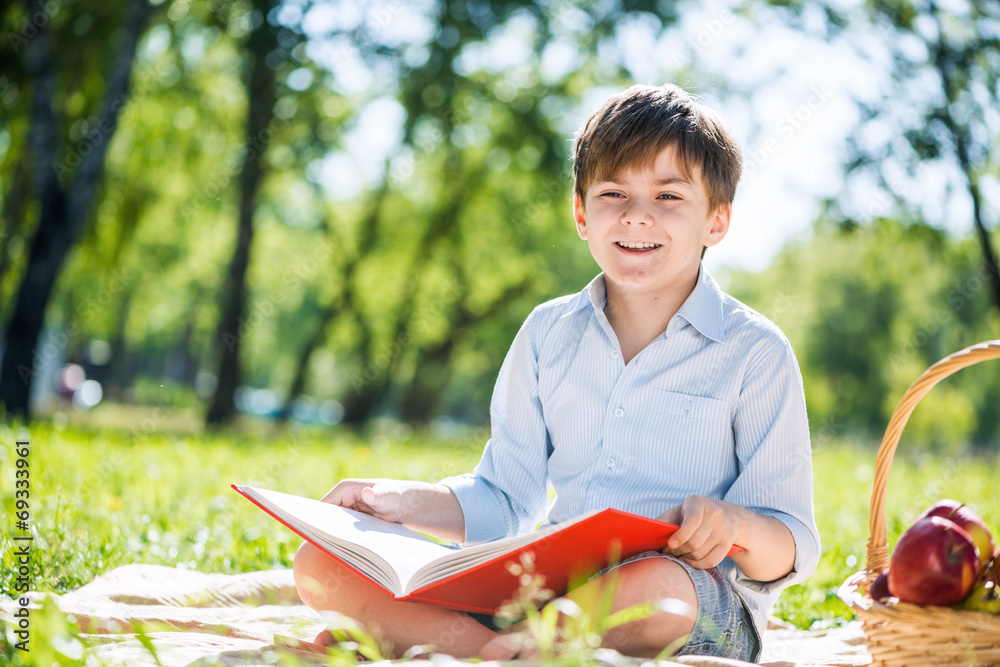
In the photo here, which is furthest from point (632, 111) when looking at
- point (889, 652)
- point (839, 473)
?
point (839, 473)

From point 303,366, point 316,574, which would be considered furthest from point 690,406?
point 303,366

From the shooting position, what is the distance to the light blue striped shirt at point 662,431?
6.81 feet

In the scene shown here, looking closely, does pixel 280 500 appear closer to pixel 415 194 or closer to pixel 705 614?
pixel 705 614

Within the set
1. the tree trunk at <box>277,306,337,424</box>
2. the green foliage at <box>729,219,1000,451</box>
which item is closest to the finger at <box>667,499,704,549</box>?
the tree trunk at <box>277,306,337,424</box>

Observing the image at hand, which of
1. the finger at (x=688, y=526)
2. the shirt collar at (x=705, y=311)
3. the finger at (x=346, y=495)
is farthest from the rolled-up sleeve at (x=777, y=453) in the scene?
the finger at (x=346, y=495)

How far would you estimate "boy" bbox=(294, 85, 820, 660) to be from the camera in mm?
1909

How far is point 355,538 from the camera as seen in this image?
Result: 1.86m

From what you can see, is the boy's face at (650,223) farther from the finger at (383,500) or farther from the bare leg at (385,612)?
the bare leg at (385,612)

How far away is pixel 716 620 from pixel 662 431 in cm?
48

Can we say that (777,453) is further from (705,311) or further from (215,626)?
(215,626)

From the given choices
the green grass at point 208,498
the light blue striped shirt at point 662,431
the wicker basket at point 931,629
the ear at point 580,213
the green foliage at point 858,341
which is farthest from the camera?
the green foliage at point 858,341

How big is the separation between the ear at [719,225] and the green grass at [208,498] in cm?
151

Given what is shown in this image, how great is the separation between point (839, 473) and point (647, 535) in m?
5.69

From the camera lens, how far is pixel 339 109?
1466 centimetres
